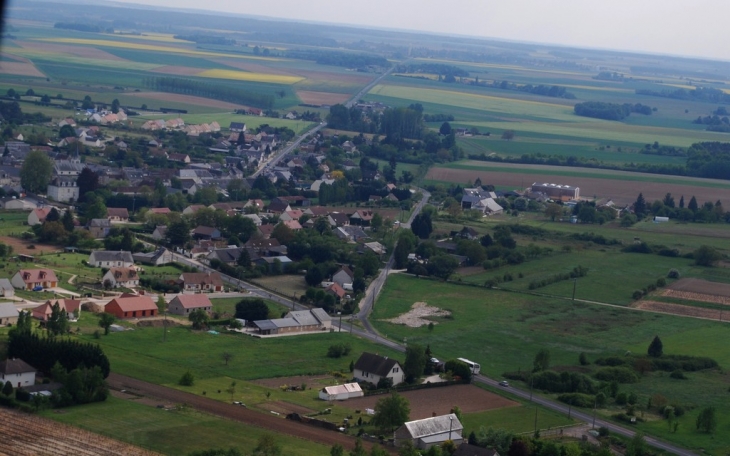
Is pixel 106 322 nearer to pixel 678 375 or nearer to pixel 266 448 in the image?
pixel 266 448

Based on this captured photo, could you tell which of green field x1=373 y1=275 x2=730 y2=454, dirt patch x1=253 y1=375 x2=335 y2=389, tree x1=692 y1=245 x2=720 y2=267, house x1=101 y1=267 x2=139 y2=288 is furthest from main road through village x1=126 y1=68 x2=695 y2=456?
tree x1=692 y1=245 x2=720 y2=267

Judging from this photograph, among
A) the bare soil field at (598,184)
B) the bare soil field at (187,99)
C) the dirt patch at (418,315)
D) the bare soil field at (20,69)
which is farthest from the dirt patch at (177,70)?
the dirt patch at (418,315)

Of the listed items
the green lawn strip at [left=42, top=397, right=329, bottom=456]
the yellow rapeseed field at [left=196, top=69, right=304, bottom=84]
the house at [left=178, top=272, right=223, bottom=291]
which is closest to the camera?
the green lawn strip at [left=42, top=397, right=329, bottom=456]

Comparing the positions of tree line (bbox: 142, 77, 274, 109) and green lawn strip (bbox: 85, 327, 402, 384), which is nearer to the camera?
green lawn strip (bbox: 85, 327, 402, 384)

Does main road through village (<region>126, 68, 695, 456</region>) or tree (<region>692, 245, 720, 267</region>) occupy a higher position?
tree (<region>692, 245, 720, 267</region>)

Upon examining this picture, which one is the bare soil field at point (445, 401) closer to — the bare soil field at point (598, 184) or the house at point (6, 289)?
the house at point (6, 289)

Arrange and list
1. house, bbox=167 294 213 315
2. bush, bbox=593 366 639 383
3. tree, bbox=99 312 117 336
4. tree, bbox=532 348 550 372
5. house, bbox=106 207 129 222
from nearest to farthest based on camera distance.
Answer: bush, bbox=593 366 639 383, tree, bbox=532 348 550 372, tree, bbox=99 312 117 336, house, bbox=167 294 213 315, house, bbox=106 207 129 222

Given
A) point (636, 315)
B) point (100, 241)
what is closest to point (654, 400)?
point (636, 315)

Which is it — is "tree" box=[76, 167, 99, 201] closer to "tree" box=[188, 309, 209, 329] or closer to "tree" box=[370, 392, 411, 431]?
"tree" box=[188, 309, 209, 329]

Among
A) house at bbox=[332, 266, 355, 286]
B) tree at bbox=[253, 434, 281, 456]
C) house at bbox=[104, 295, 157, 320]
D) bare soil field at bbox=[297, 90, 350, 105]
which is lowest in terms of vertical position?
house at bbox=[332, 266, 355, 286]
